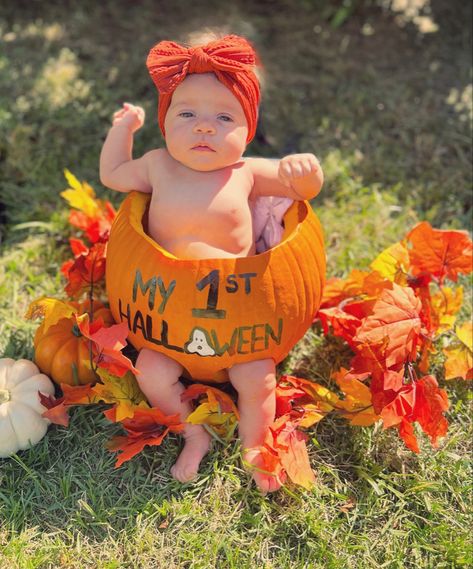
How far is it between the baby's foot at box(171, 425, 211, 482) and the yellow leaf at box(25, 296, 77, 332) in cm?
56

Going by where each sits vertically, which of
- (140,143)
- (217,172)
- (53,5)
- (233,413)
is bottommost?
(233,413)

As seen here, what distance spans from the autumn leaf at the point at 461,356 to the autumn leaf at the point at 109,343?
1.09m

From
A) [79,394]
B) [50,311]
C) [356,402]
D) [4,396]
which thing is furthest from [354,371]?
[4,396]

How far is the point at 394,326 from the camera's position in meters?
2.16

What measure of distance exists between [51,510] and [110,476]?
20cm

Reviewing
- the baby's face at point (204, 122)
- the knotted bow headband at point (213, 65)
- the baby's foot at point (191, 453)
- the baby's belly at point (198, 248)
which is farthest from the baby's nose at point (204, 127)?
the baby's foot at point (191, 453)

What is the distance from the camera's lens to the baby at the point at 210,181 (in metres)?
2.06

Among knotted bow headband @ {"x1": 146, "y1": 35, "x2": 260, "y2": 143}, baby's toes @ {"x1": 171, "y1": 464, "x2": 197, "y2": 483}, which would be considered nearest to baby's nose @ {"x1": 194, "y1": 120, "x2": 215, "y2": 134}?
knotted bow headband @ {"x1": 146, "y1": 35, "x2": 260, "y2": 143}

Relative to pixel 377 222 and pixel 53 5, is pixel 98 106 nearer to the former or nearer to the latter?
pixel 53 5

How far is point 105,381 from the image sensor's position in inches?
86.4

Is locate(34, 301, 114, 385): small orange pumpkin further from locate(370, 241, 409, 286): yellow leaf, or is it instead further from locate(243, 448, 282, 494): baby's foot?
locate(370, 241, 409, 286): yellow leaf

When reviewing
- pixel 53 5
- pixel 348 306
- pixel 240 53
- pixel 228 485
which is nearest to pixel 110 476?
pixel 228 485

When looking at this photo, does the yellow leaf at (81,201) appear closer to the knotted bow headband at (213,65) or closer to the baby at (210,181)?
the baby at (210,181)

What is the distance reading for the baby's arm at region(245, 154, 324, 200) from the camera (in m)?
2.08
